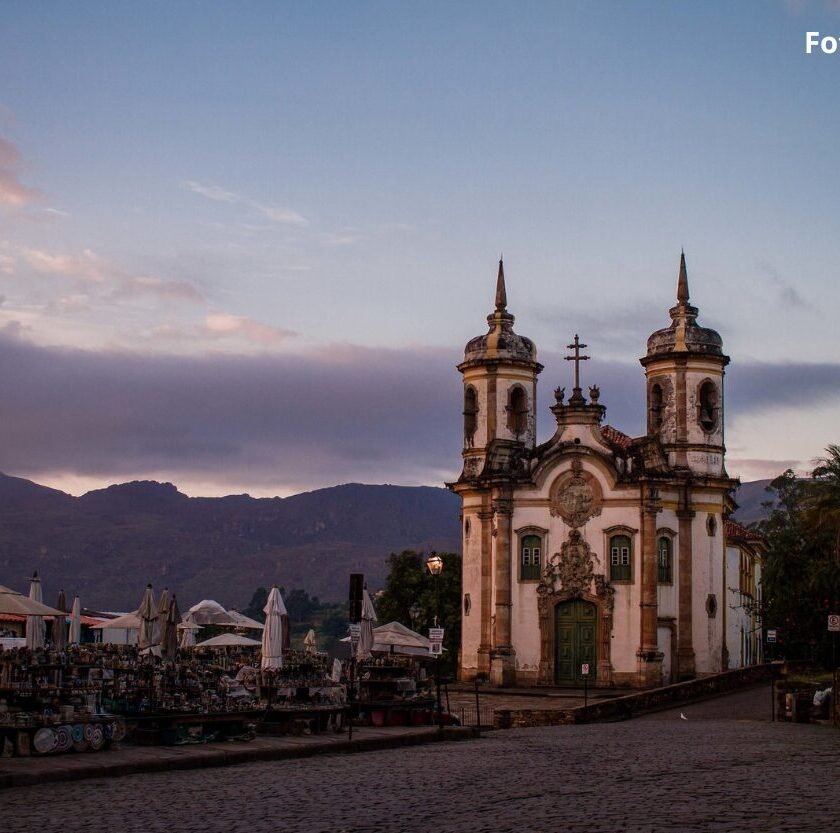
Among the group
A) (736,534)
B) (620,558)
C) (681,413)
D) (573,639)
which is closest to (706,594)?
(620,558)

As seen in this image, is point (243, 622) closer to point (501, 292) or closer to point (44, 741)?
point (501, 292)

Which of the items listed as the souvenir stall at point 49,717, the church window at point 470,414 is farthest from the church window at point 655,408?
the souvenir stall at point 49,717

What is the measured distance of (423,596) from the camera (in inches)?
2825

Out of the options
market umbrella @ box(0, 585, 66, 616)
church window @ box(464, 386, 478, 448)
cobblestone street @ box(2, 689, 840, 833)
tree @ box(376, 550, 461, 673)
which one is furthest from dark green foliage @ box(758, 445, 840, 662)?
tree @ box(376, 550, 461, 673)

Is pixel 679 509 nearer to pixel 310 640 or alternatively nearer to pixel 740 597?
pixel 740 597

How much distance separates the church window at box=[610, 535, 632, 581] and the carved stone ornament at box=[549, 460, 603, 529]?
118cm

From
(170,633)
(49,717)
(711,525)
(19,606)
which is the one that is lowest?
(49,717)

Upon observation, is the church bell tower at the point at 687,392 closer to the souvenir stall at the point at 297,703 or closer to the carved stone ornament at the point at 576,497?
the carved stone ornament at the point at 576,497

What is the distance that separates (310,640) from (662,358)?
15.9 metres

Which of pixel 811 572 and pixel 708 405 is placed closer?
pixel 811 572

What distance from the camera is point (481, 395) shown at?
57.1 metres

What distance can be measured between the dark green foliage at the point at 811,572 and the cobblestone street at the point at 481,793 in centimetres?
1502

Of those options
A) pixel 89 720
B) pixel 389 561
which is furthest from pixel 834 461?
pixel 389 561

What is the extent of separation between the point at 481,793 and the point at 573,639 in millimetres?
35636
